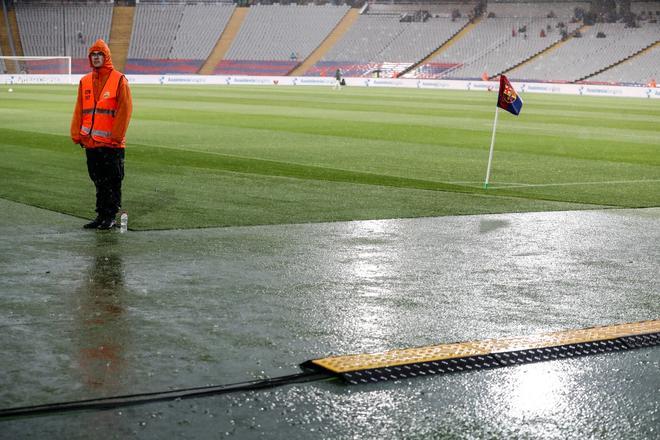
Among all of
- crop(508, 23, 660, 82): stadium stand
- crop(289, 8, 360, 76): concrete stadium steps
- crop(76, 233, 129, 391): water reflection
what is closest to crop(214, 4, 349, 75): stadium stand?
crop(289, 8, 360, 76): concrete stadium steps

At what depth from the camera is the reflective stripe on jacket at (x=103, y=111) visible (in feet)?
32.8

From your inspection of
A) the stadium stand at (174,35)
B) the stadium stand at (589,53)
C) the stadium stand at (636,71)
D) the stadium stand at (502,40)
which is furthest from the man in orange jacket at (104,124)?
the stadium stand at (174,35)

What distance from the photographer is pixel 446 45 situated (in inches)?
3386

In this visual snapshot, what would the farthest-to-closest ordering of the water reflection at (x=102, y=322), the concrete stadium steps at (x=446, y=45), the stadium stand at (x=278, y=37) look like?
the stadium stand at (x=278, y=37) < the concrete stadium steps at (x=446, y=45) < the water reflection at (x=102, y=322)

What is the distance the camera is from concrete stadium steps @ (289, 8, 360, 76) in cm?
8857

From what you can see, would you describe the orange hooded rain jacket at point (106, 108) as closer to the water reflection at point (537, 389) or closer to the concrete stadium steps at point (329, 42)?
the water reflection at point (537, 389)

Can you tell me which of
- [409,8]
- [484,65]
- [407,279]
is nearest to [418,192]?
[407,279]

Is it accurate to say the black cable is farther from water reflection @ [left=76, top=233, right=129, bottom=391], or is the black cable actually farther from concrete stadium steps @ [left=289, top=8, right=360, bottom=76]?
concrete stadium steps @ [left=289, top=8, right=360, bottom=76]

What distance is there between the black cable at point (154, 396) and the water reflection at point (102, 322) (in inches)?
7.9

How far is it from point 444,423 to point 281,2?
9480cm

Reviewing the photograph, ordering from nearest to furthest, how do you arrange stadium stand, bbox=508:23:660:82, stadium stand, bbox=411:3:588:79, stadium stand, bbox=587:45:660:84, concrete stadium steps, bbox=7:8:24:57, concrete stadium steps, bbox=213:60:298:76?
stadium stand, bbox=587:45:660:84 < stadium stand, bbox=508:23:660:82 < concrete stadium steps, bbox=7:8:24:57 < stadium stand, bbox=411:3:588:79 < concrete stadium steps, bbox=213:60:298:76

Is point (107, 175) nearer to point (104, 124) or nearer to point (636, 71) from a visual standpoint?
point (104, 124)

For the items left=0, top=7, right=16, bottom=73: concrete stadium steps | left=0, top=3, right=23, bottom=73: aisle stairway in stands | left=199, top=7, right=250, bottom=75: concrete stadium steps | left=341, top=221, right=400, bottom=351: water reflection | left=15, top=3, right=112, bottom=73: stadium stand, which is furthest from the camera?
left=199, top=7, right=250, bottom=75: concrete stadium steps

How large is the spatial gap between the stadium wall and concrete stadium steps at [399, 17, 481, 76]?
907 centimetres
